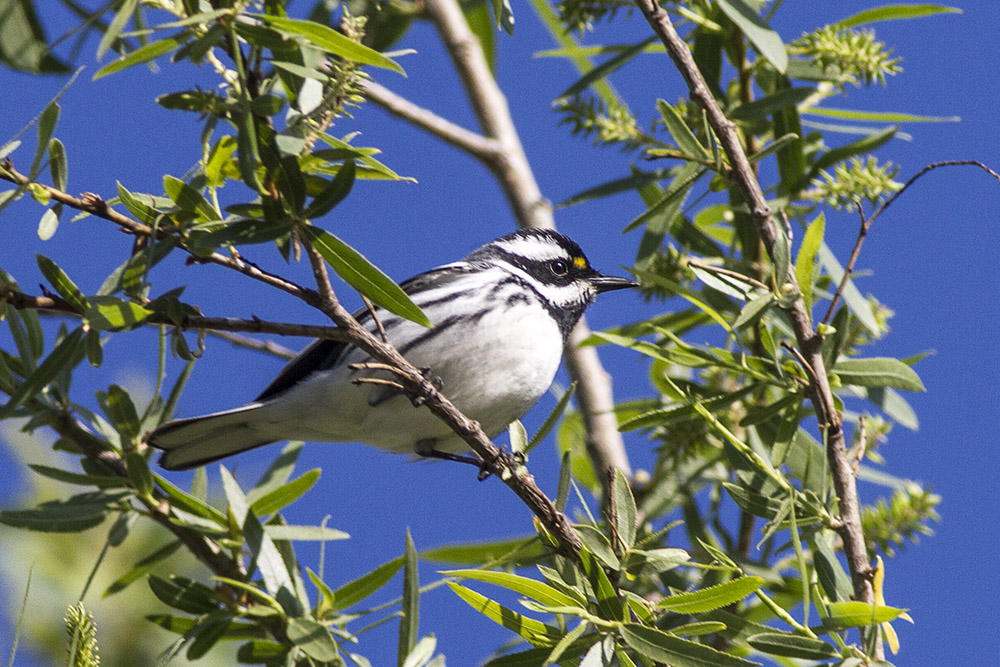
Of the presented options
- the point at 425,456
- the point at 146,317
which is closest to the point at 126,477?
the point at 146,317

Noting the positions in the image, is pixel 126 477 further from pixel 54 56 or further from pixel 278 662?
pixel 54 56

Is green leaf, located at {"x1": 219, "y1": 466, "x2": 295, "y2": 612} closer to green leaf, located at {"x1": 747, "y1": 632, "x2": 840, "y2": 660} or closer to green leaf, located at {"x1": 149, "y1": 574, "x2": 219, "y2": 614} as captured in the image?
green leaf, located at {"x1": 149, "y1": 574, "x2": 219, "y2": 614}

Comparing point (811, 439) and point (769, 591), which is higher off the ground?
point (811, 439)

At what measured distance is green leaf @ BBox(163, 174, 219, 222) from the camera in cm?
139

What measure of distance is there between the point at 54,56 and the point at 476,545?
1.59 metres

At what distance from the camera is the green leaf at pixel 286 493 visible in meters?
1.83

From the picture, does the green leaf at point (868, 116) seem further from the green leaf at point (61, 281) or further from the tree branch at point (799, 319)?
the green leaf at point (61, 281)

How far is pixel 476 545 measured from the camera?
2.58 meters

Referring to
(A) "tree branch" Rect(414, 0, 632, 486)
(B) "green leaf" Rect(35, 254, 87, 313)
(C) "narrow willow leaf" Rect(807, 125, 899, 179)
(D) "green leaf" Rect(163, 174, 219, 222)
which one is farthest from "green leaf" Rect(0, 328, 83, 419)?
(A) "tree branch" Rect(414, 0, 632, 486)

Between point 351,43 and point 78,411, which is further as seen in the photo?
point 78,411

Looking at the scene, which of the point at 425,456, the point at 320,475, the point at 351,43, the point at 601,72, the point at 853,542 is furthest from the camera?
the point at 425,456

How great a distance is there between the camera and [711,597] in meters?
1.48

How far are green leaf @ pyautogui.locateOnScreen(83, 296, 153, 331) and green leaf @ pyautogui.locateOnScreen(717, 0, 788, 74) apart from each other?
3.69ft

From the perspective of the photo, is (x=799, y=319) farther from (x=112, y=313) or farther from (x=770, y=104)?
(x=112, y=313)
